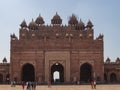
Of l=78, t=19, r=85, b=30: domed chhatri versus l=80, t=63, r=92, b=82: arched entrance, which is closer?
l=80, t=63, r=92, b=82: arched entrance


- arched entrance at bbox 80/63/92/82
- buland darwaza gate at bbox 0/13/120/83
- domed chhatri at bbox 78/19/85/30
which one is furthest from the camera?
domed chhatri at bbox 78/19/85/30

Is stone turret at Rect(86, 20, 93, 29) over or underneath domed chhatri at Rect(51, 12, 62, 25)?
underneath

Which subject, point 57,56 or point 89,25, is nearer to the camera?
point 57,56

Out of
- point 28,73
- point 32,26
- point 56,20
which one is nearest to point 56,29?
point 56,20

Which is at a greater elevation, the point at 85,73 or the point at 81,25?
the point at 81,25

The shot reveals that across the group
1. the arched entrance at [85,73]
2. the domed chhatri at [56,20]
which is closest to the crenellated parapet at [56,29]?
the domed chhatri at [56,20]

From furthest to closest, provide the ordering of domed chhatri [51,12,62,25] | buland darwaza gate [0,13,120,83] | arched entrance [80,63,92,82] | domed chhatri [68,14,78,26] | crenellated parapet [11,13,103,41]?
domed chhatri [68,14,78,26]
domed chhatri [51,12,62,25]
crenellated parapet [11,13,103,41]
arched entrance [80,63,92,82]
buland darwaza gate [0,13,120,83]

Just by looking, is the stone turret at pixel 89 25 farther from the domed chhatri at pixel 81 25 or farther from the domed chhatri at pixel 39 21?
the domed chhatri at pixel 39 21

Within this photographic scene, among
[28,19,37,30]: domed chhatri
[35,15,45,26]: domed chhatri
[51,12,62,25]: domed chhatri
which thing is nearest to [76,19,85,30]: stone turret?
[51,12,62,25]: domed chhatri

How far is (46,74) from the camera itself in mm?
49812

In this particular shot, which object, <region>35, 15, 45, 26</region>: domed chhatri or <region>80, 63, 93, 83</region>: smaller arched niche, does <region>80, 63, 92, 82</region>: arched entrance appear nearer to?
<region>80, 63, 93, 83</region>: smaller arched niche

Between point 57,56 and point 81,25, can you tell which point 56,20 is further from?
point 57,56

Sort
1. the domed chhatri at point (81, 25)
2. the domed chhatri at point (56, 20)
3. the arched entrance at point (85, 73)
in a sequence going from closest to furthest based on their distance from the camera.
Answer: the arched entrance at point (85, 73) → the domed chhatri at point (56, 20) → the domed chhatri at point (81, 25)

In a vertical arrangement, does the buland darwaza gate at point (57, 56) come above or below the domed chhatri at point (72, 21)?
below
